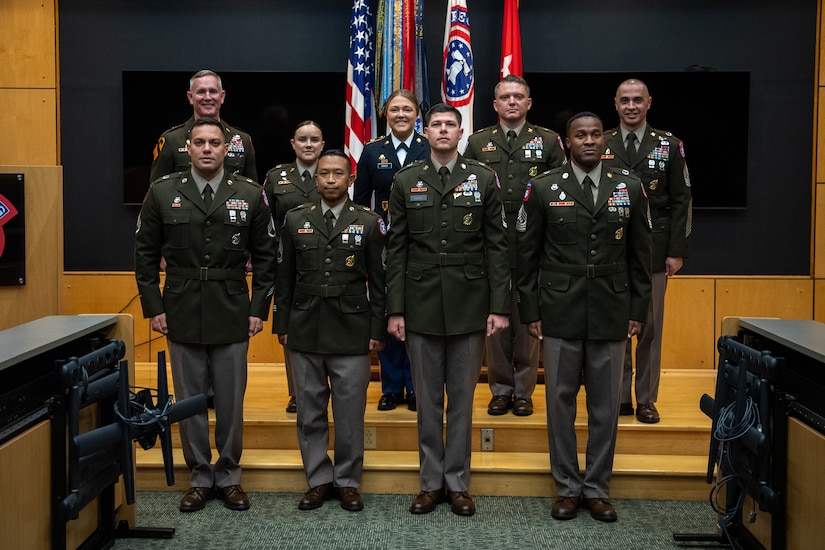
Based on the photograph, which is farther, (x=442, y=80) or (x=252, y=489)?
(x=442, y=80)

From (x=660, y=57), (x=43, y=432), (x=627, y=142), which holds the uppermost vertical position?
(x=660, y=57)

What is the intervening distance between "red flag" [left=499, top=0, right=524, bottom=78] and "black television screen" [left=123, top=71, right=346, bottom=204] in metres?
1.04

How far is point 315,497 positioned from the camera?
12.0ft

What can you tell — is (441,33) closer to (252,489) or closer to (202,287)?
(202,287)

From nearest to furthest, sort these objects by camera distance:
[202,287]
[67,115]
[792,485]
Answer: [792,485] → [202,287] → [67,115]

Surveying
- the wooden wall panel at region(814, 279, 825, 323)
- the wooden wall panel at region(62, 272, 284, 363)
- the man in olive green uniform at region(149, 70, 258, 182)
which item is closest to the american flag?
the man in olive green uniform at region(149, 70, 258, 182)

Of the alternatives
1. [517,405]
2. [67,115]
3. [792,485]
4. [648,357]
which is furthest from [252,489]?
Result: [67,115]

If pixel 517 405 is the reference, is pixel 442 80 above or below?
above

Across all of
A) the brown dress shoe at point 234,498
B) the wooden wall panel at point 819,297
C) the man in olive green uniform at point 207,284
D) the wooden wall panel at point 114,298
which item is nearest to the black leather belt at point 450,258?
the man in olive green uniform at point 207,284

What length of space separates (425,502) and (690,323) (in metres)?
2.71

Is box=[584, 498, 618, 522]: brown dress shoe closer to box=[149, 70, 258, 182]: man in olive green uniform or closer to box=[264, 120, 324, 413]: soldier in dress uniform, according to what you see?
box=[264, 120, 324, 413]: soldier in dress uniform

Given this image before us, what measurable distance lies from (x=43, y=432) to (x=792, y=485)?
2341 millimetres

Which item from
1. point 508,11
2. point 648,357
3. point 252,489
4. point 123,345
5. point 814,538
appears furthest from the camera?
point 508,11

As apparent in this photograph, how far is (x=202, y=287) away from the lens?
3.56 metres
